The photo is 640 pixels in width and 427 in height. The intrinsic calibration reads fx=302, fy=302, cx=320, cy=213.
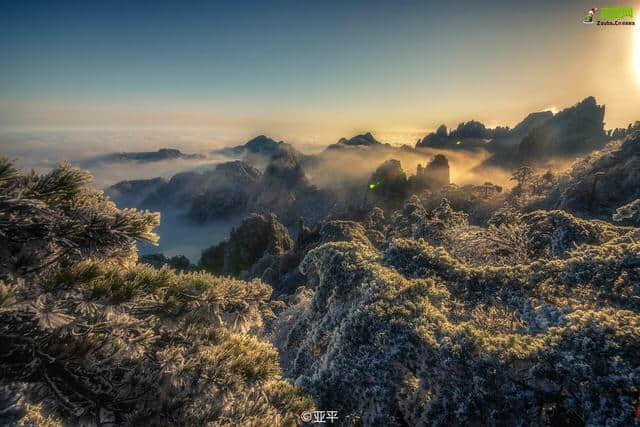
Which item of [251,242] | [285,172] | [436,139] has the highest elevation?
[436,139]

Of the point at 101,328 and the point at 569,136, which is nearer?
the point at 101,328

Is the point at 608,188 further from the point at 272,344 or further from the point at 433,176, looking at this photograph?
the point at 433,176

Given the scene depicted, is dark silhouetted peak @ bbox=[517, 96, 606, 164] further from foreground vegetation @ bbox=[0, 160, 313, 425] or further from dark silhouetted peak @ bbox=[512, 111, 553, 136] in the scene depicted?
foreground vegetation @ bbox=[0, 160, 313, 425]

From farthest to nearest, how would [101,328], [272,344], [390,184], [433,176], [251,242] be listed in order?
[433,176] → [390,184] → [251,242] → [272,344] → [101,328]

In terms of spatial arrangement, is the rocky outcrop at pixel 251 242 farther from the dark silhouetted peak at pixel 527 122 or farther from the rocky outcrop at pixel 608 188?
the dark silhouetted peak at pixel 527 122

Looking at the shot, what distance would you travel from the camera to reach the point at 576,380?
14.6ft

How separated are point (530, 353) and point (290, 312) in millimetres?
16455

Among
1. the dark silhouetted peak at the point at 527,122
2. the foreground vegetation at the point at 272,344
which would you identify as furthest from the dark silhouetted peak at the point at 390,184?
the dark silhouetted peak at the point at 527,122

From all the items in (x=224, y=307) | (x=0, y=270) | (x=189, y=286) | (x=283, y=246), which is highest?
(x=0, y=270)

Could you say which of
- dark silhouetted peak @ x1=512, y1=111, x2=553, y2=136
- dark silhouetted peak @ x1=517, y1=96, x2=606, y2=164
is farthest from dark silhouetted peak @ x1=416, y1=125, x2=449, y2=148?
dark silhouetted peak @ x1=517, y1=96, x2=606, y2=164

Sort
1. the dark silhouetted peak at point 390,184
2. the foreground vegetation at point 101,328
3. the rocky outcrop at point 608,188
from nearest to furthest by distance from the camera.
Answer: the foreground vegetation at point 101,328 → the rocky outcrop at point 608,188 → the dark silhouetted peak at point 390,184

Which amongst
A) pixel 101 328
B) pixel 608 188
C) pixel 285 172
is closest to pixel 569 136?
pixel 285 172

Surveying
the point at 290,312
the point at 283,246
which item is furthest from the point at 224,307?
the point at 283,246

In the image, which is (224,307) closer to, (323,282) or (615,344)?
(615,344)
